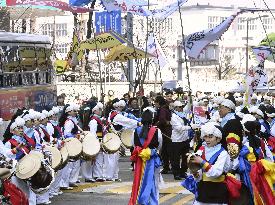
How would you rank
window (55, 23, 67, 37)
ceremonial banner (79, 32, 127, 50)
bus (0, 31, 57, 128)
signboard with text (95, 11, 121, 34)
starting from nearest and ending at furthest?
bus (0, 31, 57, 128) → ceremonial banner (79, 32, 127, 50) → signboard with text (95, 11, 121, 34) → window (55, 23, 67, 37)

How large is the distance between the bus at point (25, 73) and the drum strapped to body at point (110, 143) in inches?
140

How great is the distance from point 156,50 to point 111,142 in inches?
353

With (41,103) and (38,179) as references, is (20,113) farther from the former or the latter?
(41,103)

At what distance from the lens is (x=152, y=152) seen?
43.4 ft

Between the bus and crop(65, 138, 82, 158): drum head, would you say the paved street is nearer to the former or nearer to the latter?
crop(65, 138, 82, 158): drum head

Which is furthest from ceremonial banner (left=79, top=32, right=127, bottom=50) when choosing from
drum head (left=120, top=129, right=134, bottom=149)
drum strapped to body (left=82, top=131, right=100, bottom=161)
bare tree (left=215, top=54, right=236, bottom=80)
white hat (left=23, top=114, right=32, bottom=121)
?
bare tree (left=215, top=54, right=236, bottom=80)

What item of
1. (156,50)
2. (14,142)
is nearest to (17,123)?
(14,142)

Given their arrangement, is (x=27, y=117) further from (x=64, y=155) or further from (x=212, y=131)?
(x=212, y=131)

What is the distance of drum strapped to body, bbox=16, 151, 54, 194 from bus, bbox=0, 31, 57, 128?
8883mm

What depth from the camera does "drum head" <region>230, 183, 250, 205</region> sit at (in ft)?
34.0

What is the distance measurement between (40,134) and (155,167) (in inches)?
93.6

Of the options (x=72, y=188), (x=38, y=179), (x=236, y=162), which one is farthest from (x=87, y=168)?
(x=236, y=162)

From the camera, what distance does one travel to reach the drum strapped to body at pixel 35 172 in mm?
11602

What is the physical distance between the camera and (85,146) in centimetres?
1731
